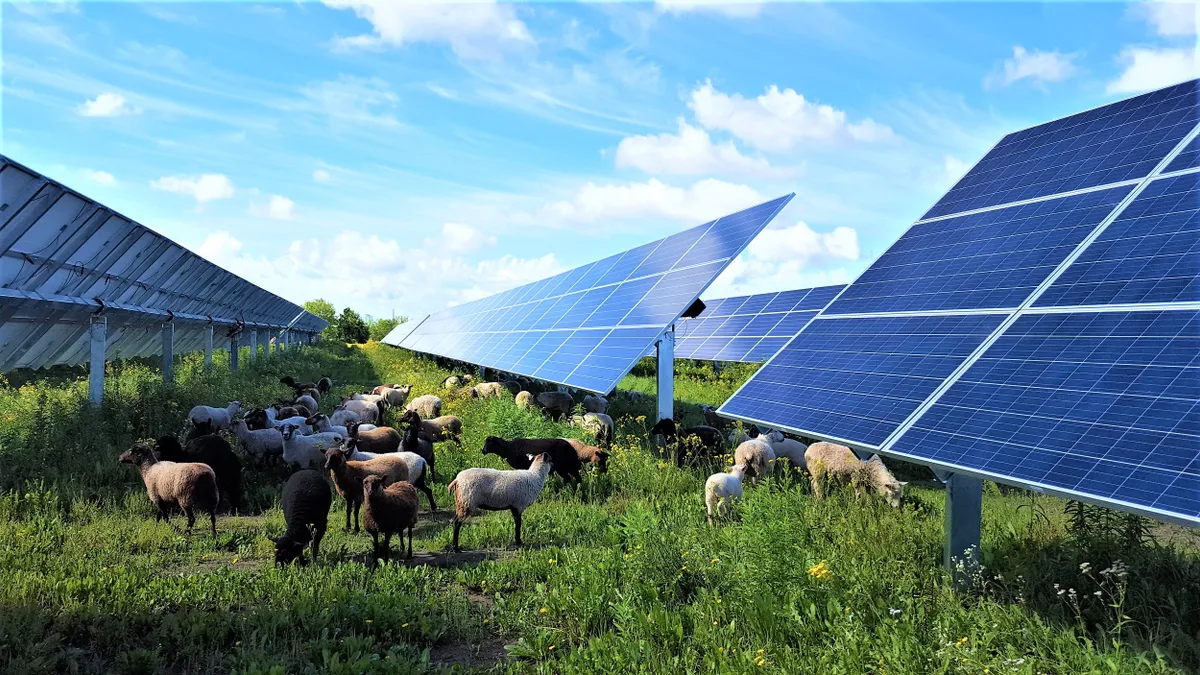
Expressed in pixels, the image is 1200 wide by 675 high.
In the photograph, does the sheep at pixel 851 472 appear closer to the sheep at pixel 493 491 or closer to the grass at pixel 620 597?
the grass at pixel 620 597

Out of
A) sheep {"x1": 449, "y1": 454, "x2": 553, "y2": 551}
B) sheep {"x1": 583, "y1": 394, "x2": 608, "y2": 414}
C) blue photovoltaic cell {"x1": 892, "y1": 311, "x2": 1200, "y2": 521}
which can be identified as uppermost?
blue photovoltaic cell {"x1": 892, "y1": 311, "x2": 1200, "y2": 521}

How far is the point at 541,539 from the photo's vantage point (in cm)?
972

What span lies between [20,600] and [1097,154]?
45.7 feet

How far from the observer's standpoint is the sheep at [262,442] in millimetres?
13922

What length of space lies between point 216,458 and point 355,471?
310 cm

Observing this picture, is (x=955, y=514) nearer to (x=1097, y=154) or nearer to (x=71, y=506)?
(x=1097, y=154)

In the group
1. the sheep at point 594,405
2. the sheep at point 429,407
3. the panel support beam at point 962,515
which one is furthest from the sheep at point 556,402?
the panel support beam at point 962,515

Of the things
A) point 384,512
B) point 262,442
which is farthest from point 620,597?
point 262,442

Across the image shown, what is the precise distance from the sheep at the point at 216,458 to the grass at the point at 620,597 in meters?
1.20

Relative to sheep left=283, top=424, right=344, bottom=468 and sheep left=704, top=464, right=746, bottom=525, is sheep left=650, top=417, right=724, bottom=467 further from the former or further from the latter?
sheep left=283, top=424, right=344, bottom=468

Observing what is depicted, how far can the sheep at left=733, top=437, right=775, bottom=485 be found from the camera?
12230mm

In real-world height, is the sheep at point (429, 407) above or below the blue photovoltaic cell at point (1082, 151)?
below

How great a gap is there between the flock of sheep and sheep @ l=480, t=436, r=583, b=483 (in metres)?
0.02

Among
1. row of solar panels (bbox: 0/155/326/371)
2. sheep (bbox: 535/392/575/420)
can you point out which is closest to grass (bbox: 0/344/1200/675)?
row of solar panels (bbox: 0/155/326/371)
